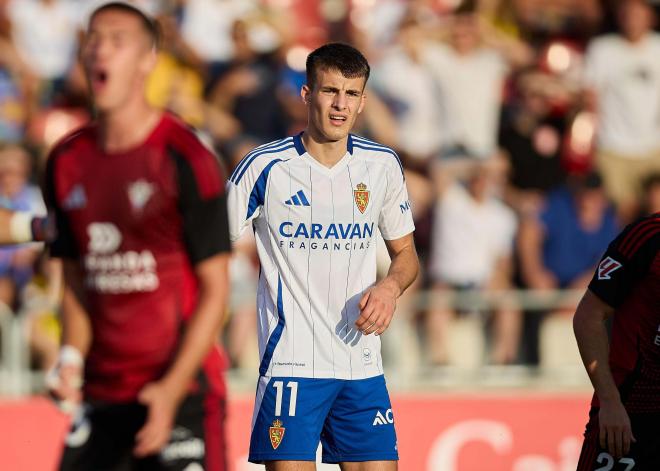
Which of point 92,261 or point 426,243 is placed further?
point 426,243

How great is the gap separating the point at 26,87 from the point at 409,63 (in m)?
3.76

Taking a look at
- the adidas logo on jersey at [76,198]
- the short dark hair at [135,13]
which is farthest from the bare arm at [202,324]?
the short dark hair at [135,13]

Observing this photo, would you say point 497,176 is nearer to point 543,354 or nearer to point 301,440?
point 543,354

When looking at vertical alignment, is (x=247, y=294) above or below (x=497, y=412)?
above

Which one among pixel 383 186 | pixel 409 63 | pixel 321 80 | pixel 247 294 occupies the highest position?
pixel 409 63

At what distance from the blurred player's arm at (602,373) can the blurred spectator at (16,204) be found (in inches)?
257

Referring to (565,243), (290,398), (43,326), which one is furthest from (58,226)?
(565,243)

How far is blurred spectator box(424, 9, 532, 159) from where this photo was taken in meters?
12.4

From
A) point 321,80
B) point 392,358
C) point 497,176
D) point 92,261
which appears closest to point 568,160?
point 497,176

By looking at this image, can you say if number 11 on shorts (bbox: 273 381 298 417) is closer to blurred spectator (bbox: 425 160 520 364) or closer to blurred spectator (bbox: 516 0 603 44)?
blurred spectator (bbox: 425 160 520 364)

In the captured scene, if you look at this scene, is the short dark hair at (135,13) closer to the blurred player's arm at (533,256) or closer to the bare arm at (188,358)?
the bare arm at (188,358)

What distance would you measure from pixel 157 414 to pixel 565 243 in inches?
310

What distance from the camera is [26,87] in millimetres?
12797

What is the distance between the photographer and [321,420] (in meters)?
6.80
